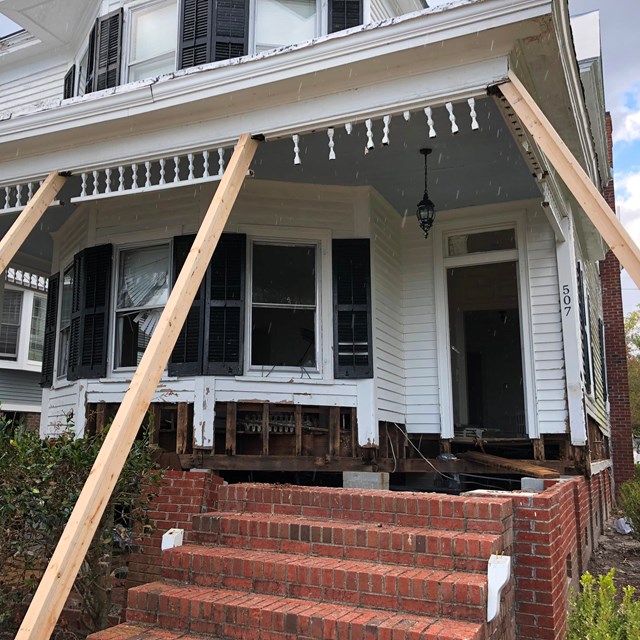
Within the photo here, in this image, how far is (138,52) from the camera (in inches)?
296

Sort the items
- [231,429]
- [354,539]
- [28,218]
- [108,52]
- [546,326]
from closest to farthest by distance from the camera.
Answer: [354,539], [28,218], [231,429], [546,326], [108,52]

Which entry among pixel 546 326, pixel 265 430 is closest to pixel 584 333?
pixel 546 326

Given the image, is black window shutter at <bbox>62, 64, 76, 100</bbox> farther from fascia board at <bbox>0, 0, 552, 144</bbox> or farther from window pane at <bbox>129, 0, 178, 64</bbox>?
fascia board at <bbox>0, 0, 552, 144</bbox>

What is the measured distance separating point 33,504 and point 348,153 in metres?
3.89

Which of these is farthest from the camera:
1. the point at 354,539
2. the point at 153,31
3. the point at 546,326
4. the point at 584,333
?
the point at 584,333

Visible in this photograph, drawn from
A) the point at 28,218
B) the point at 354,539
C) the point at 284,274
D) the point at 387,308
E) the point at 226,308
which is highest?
the point at 28,218

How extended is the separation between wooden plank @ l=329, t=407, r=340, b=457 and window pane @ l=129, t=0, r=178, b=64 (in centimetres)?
446

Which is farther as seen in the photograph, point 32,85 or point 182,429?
point 32,85

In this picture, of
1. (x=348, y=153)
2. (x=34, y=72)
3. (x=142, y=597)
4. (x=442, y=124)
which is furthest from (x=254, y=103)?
(x=34, y=72)

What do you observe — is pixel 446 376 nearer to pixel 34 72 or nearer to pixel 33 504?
pixel 33 504

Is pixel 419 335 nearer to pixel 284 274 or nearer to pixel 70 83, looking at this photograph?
pixel 284 274

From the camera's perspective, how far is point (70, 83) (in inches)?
354

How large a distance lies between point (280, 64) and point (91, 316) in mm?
3501

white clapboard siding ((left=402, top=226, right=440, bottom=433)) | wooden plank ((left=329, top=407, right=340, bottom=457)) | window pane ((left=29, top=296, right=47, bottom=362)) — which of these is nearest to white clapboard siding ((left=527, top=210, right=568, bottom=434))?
white clapboard siding ((left=402, top=226, right=440, bottom=433))
